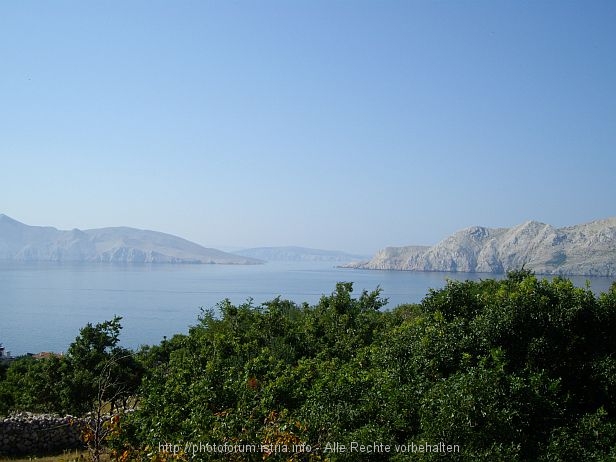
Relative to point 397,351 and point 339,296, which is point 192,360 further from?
point 339,296

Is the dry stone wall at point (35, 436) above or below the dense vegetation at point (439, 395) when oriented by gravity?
below

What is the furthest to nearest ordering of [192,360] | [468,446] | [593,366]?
[192,360] → [593,366] → [468,446]

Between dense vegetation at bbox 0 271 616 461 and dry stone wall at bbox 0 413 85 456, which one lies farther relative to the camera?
dry stone wall at bbox 0 413 85 456

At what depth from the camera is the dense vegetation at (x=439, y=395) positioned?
8914 millimetres

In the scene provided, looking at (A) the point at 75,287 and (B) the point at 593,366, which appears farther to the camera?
(A) the point at 75,287

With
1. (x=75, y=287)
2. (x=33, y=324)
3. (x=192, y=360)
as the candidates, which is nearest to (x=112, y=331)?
(x=192, y=360)

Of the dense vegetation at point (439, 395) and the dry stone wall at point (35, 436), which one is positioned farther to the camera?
the dry stone wall at point (35, 436)

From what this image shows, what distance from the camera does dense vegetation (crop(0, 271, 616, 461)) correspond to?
891 centimetres

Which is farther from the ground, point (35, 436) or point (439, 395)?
point (439, 395)

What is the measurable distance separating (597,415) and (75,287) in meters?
157

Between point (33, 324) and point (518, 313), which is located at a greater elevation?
point (518, 313)

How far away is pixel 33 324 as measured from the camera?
8331 cm

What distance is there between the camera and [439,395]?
30.8ft

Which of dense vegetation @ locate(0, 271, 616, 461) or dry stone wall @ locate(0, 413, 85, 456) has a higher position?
dense vegetation @ locate(0, 271, 616, 461)
